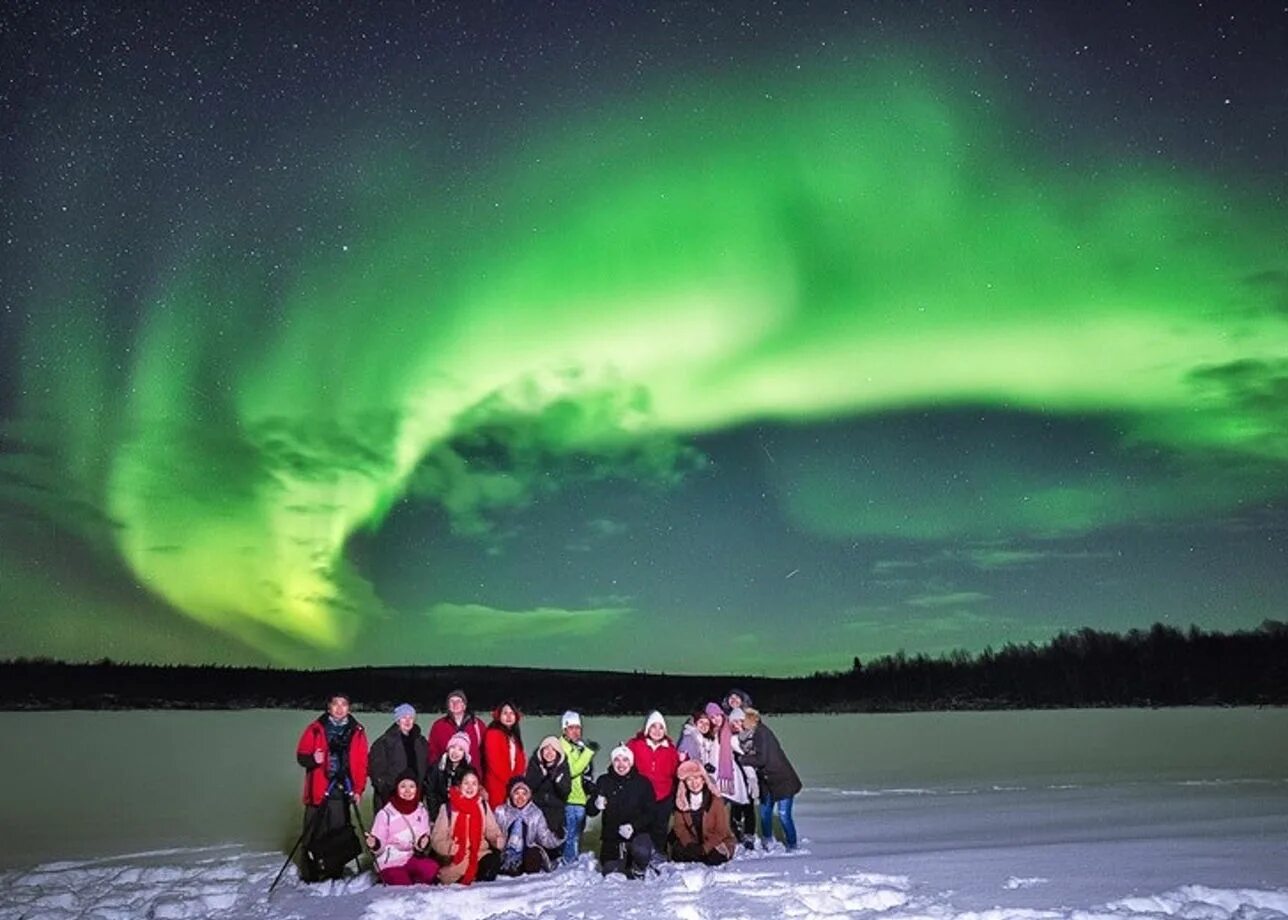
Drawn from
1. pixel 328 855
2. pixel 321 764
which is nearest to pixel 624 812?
pixel 328 855

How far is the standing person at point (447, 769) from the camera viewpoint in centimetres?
1209

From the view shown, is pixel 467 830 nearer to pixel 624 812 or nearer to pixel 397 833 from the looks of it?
pixel 397 833

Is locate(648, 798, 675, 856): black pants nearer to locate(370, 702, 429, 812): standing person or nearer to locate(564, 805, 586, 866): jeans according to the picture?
locate(564, 805, 586, 866): jeans

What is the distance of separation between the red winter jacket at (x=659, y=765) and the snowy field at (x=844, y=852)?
1.12 m

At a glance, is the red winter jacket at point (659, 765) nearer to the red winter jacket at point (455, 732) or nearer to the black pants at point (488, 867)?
the red winter jacket at point (455, 732)

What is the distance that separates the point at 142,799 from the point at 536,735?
19745 millimetres

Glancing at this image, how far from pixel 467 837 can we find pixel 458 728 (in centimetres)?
198

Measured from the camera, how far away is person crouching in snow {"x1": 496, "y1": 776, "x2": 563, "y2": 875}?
11789 millimetres

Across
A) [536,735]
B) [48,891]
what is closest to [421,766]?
[48,891]

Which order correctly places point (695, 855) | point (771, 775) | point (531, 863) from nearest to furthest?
point (531, 863) < point (695, 855) < point (771, 775)

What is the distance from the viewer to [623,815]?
11859 mm

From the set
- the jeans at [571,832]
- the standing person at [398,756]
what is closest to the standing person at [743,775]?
the jeans at [571,832]

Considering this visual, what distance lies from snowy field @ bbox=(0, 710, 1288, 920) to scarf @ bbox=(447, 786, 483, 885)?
0.34 metres

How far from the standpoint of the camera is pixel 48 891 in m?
11.0
